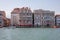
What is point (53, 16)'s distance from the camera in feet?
79.9

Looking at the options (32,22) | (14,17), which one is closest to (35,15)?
(32,22)

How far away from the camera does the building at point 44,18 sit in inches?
949

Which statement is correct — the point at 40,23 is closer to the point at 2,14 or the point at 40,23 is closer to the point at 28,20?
the point at 28,20

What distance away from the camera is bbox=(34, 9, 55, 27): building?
24117mm

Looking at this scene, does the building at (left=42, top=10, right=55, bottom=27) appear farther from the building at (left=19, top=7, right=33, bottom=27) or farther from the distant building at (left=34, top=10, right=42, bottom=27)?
the building at (left=19, top=7, right=33, bottom=27)

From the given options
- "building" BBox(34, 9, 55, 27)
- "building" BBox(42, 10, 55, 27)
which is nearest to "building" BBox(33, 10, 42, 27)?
"building" BBox(34, 9, 55, 27)

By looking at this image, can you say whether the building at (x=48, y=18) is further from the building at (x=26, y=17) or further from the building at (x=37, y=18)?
the building at (x=26, y=17)

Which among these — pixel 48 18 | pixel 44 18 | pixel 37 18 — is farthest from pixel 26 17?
pixel 48 18

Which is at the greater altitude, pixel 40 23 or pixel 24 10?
pixel 24 10

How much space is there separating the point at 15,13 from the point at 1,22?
2.61 metres

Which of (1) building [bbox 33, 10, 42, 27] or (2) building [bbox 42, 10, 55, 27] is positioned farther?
(2) building [bbox 42, 10, 55, 27]

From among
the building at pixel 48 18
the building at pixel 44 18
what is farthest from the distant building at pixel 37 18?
the building at pixel 48 18

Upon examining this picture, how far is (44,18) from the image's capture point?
24.6 meters

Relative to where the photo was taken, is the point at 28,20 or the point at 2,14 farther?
the point at 2,14
